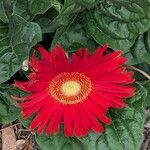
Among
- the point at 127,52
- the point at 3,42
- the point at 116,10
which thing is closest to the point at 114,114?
the point at 127,52

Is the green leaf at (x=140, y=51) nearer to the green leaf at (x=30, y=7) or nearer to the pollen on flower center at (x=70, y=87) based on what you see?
the pollen on flower center at (x=70, y=87)

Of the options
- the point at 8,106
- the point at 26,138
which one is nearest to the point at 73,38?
the point at 8,106

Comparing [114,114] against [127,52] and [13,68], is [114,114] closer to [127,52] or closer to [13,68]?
[127,52]

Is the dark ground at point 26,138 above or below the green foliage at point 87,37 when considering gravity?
below

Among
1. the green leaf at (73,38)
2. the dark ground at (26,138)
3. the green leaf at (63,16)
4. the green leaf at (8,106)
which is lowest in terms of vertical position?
the dark ground at (26,138)

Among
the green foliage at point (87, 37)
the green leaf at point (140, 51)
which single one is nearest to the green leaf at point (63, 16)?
the green foliage at point (87, 37)

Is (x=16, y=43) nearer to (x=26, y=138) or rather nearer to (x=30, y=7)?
(x=30, y=7)

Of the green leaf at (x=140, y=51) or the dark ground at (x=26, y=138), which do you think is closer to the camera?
the green leaf at (x=140, y=51)

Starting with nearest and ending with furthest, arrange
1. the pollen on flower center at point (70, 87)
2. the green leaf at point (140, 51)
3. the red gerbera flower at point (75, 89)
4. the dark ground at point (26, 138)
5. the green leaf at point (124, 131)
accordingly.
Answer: the red gerbera flower at point (75, 89) → the pollen on flower center at point (70, 87) → the green leaf at point (124, 131) → the green leaf at point (140, 51) → the dark ground at point (26, 138)
